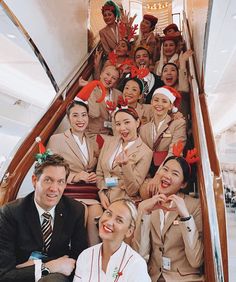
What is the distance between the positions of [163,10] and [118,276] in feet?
27.8

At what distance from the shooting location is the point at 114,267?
1.72 metres

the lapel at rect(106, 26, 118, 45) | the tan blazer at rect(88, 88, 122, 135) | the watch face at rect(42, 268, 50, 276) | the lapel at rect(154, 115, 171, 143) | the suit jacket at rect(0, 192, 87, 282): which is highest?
the lapel at rect(106, 26, 118, 45)

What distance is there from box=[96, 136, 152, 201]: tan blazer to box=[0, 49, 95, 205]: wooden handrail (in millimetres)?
585

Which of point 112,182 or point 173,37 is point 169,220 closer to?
point 112,182

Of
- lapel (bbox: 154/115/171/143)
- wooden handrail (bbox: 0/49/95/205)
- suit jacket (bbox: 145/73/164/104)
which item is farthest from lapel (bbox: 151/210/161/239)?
suit jacket (bbox: 145/73/164/104)

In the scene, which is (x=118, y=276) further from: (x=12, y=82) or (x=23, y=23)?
(x=12, y=82)

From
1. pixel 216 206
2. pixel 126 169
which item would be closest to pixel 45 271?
pixel 126 169

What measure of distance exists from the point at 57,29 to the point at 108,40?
1.01 meters

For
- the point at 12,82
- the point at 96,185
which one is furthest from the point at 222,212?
the point at 12,82

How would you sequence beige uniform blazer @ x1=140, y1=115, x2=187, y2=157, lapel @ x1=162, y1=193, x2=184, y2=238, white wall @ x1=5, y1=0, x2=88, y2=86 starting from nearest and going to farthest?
lapel @ x1=162, y1=193, x2=184, y2=238, beige uniform blazer @ x1=140, y1=115, x2=187, y2=157, white wall @ x1=5, y1=0, x2=88, y2=86

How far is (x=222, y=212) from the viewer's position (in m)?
2.09

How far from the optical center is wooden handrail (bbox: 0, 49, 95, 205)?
2.40 metres

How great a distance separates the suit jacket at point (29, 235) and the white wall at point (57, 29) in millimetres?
2268

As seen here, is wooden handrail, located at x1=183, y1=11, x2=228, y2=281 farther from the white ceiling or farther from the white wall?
the white wall
